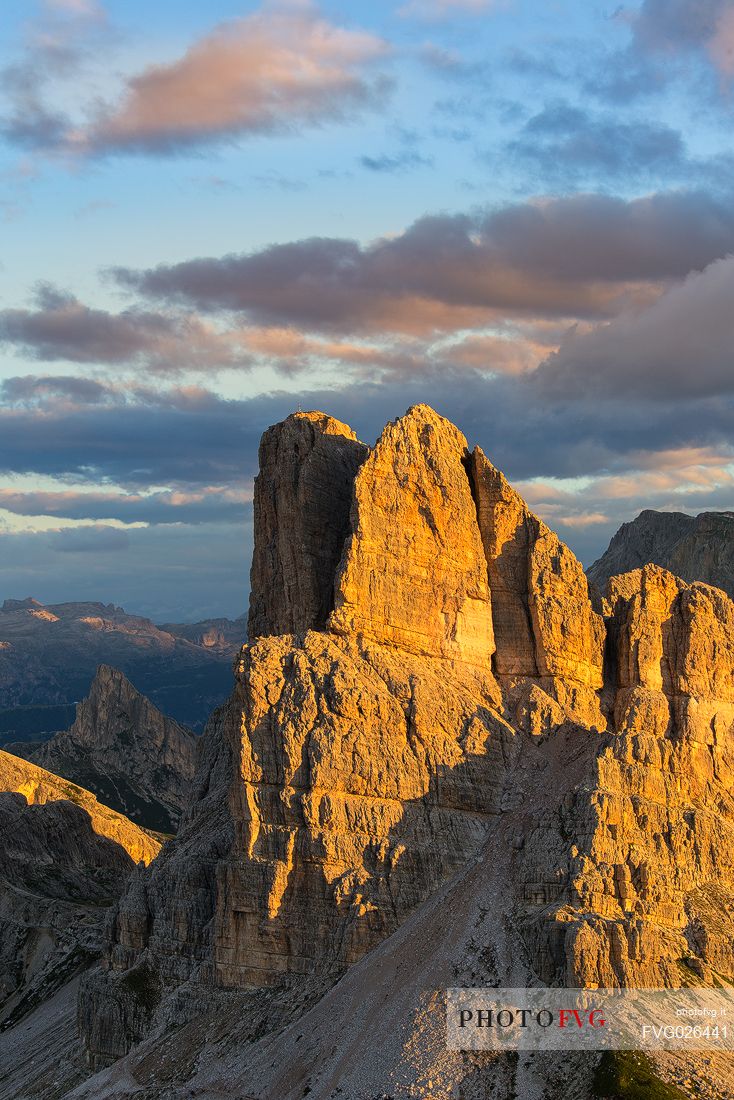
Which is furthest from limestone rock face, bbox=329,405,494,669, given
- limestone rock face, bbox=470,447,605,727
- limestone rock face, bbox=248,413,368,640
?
limestone rock face, bbox=248,413,368,640

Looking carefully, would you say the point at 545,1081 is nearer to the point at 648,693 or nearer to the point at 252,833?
the point at 252,833

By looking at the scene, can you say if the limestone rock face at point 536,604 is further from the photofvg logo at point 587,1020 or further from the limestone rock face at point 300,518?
the photofvg logo at point 587,1020

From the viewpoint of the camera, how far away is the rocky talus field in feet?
423

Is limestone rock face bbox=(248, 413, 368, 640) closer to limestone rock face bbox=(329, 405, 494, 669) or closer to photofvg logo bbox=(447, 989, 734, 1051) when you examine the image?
limestone rock face bbox=(329, 405, 494, 669)

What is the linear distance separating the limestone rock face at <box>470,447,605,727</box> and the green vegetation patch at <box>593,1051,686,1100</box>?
132 ft

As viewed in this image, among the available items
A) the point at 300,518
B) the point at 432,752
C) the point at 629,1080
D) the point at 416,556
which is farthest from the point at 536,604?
the point at 629,1080

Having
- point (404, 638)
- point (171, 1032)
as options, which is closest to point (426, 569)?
point (404, 638)

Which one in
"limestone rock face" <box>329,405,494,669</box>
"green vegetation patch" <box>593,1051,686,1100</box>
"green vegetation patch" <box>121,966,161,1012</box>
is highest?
"limestone rock face" <box>329,405,494,669</box>

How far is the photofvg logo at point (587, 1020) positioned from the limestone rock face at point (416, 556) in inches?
1383

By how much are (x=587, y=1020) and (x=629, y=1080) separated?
668 centimetres

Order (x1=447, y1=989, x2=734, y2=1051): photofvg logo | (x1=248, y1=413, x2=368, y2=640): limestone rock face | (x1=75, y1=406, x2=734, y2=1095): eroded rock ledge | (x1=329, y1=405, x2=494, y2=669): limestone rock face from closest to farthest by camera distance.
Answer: (x1=447, y1=989, x2=734, y2=1051): photofvg logo, (x1=75, y1=406, x2=734, y2=1095): eroded rock ledge, (x1=329, y1=405, x2=494, y2=669): limestone rock face, (x1=248, y1=413, x2=368, y2=640): limestone rock face

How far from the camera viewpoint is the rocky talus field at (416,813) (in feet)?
423

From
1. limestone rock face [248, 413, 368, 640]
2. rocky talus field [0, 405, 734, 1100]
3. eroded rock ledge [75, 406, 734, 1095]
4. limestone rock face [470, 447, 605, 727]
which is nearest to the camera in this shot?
rocky talus field [0, 405, 734, 1100]

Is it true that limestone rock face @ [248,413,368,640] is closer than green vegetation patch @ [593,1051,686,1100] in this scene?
No
